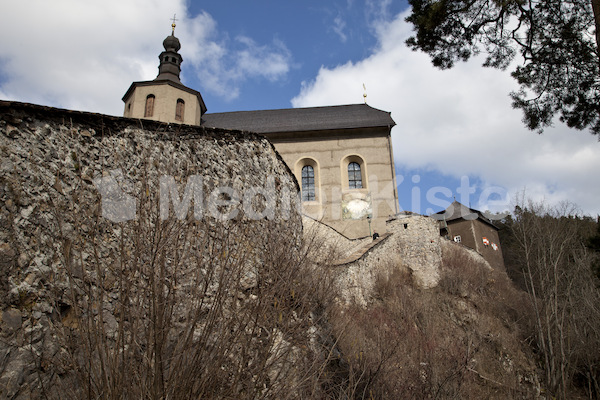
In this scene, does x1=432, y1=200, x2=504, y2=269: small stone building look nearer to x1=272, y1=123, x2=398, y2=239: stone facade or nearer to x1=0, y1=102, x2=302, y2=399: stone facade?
x1=272, y1=123, x2=398, y2=239: stone facade

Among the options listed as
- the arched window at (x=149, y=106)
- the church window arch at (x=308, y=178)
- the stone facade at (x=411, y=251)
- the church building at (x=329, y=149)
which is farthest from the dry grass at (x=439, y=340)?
the arched window at (x=149, y=106)

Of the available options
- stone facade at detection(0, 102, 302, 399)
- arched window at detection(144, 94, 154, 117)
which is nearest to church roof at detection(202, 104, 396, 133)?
arched window at detection(144, 94, 154, 117)

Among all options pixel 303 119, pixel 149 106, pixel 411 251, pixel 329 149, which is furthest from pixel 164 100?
pixel 411 251

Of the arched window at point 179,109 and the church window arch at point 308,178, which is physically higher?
the arched window at point 179,109

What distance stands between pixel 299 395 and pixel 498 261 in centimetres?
2679

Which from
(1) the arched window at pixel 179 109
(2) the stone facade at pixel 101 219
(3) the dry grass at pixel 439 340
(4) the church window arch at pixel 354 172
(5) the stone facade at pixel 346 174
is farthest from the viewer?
(4) the church window arch at pixel 354 172

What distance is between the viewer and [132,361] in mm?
2590

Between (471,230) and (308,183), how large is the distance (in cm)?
1238

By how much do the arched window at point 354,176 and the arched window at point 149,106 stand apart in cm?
1024

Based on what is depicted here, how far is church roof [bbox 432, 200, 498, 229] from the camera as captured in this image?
27.0 meters

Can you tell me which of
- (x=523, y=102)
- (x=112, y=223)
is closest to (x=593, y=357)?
(x=523, y=102)

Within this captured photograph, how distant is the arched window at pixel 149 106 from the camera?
19.0 metres

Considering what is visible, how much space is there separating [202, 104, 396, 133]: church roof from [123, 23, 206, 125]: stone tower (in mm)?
1979

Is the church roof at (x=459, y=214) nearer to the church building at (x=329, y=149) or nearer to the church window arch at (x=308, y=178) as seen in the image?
the church building at (x=329, y=149)
